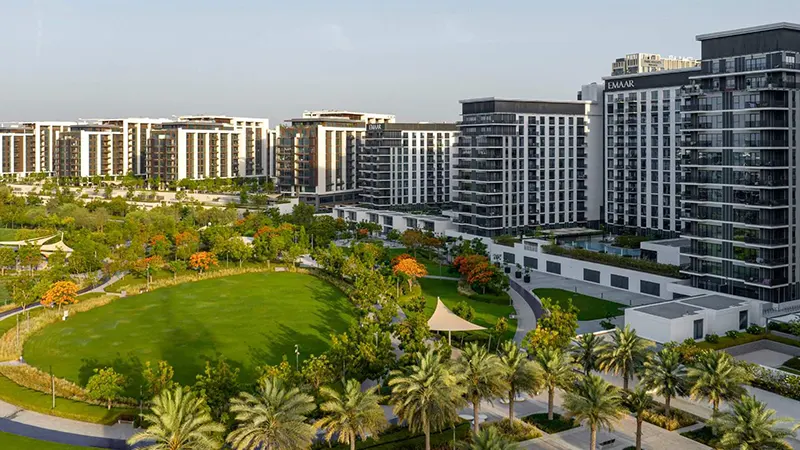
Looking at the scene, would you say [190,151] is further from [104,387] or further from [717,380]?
[717,380]

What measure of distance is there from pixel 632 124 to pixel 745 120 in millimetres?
28962

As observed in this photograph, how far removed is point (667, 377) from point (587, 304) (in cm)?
2504

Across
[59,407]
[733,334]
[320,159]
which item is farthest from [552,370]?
[320,159]

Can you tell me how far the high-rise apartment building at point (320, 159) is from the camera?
118 meters

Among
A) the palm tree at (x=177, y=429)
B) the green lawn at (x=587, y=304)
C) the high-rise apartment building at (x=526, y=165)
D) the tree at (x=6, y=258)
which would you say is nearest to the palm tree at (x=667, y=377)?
the green lawn at (x=587, y=304)

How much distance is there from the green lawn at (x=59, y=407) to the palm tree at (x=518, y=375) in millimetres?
18061

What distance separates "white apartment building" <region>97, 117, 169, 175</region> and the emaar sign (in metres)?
109

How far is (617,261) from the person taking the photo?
204 feet

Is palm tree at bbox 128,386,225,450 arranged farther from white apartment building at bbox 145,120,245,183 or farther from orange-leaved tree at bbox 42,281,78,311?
white apartment building at bbox 145,120,245,183

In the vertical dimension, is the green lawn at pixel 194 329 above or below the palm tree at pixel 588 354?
below

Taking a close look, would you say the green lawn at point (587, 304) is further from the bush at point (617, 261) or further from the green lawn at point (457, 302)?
the bush at point (617, 261)

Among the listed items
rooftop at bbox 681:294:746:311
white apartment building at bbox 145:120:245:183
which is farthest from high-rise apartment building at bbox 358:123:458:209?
rooftop at bbox 681:294:746:311

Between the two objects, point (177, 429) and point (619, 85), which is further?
point (619, 85)

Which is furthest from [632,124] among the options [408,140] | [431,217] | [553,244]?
[408,140]
